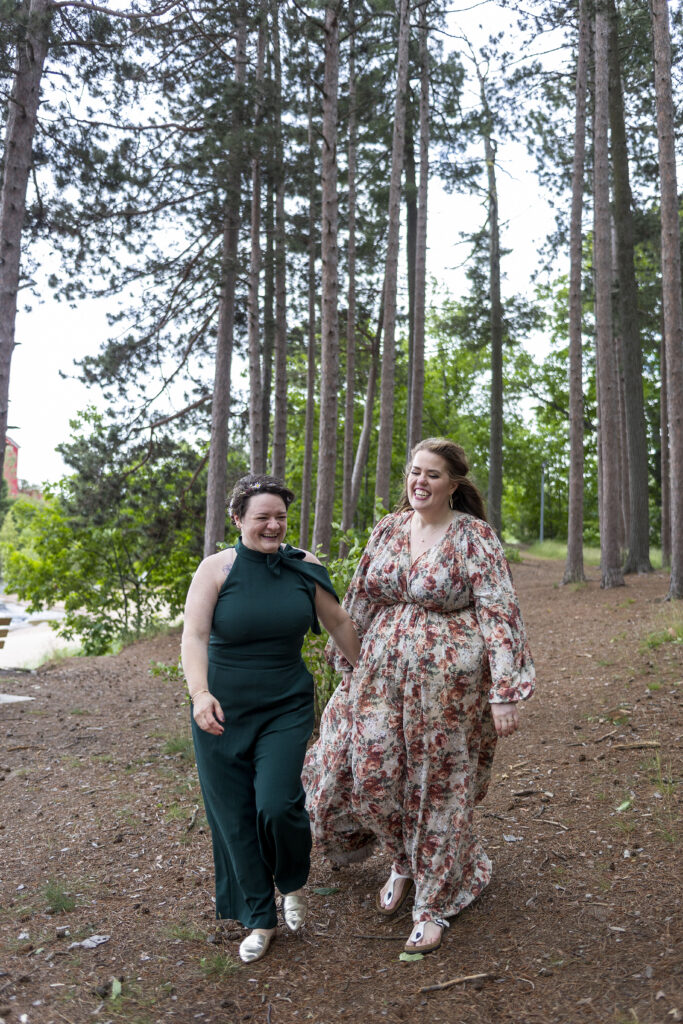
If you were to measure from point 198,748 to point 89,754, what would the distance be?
4.09m

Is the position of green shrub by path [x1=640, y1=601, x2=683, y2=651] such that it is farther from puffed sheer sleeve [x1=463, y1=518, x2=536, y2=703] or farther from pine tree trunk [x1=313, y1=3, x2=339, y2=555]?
puffed sheer sleeve [x1=463, y1=518, x2=536, y2=703]

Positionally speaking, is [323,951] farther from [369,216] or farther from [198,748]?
[369,216]

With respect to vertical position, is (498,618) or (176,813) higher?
(498,618)

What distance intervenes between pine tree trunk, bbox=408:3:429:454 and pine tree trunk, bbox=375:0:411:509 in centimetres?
53

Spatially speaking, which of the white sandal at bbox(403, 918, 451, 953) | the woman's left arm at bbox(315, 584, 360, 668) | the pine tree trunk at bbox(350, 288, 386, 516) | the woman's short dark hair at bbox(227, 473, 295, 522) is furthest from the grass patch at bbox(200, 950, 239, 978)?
the pine tree trunk at bbox(350, 288, 386, 516)

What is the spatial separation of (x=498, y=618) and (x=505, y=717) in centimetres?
40

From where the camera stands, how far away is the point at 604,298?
1302 centimetres

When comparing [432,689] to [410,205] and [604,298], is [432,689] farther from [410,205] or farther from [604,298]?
[410,205]

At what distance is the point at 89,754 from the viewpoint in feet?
24.3

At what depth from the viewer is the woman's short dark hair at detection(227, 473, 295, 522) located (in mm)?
3832

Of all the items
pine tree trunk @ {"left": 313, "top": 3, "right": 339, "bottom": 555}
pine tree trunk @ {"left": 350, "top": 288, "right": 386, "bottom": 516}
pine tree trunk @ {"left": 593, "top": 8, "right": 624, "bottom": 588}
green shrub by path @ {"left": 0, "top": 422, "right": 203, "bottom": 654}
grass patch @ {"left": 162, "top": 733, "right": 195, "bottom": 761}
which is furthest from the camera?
pine tree trunk @ {"left": 350, "top": 288, "right": 386, "bottom": 516}

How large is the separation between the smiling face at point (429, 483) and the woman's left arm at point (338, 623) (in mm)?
565

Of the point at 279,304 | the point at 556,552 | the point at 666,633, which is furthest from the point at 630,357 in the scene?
the point at 556,552

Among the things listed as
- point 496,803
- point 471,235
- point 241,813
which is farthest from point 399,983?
point 471,235
